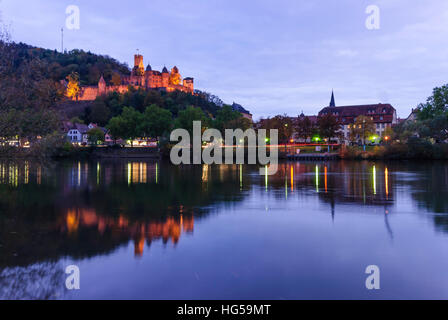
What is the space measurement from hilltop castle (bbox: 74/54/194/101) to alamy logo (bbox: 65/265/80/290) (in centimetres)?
14560

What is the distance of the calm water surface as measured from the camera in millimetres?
8125

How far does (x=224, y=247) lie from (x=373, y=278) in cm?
424

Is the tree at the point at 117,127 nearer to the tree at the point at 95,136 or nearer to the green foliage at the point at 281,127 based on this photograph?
the tree at the point at 95,136

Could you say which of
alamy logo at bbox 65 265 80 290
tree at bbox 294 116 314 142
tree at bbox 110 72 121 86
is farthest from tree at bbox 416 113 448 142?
tree at bbox 110 72 121 86

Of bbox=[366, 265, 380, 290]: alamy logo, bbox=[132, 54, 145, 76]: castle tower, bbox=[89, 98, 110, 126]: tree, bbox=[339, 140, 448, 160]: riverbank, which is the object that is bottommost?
bbox=[366, 265, 380, 290]: alamy logo

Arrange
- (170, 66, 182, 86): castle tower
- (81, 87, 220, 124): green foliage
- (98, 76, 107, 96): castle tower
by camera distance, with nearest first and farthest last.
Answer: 1. (81, 87, 220, 124): green foliage
2. (98, 76, 107, 96): castle tower
3. (170, 66, 182, 86): castle tower

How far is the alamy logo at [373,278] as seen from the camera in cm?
821

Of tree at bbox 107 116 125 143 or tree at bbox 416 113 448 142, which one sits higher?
tree at bbox 107 116 125 143

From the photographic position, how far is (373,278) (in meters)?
8.63

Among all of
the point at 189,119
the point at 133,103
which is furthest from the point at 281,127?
the point at 133,103

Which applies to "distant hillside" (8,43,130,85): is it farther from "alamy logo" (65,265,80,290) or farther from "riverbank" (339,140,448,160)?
"alamy logo" (65,265,80,290)

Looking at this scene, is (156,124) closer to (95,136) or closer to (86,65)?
(95,136)
